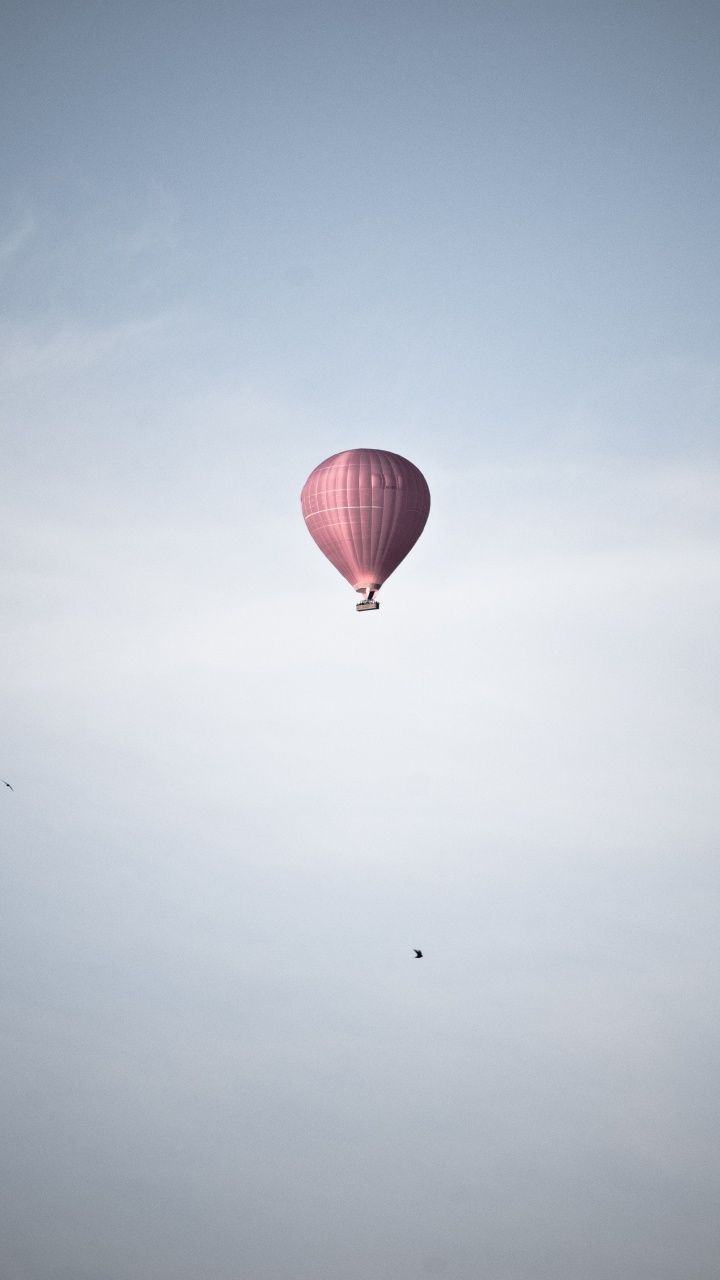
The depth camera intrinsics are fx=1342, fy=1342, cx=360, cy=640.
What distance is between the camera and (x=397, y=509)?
258 ft

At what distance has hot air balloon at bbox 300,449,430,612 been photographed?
78.0m

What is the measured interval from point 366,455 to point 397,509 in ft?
12.3

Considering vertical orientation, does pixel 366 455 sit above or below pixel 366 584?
above

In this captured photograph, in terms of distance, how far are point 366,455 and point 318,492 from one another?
11.8ft

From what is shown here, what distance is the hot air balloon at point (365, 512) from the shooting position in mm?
78000

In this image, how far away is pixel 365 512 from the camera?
7806cm

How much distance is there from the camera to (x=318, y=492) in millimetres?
78875

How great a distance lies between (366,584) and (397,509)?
496 centimetres

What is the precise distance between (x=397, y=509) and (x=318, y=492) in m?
4.76

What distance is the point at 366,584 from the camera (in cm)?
8012
